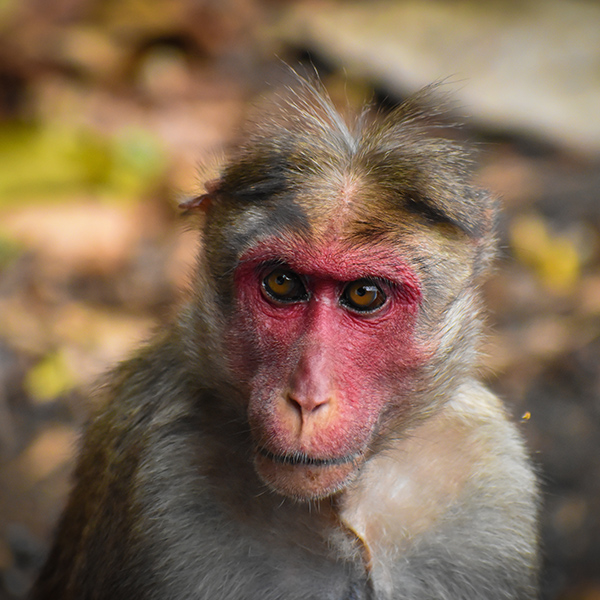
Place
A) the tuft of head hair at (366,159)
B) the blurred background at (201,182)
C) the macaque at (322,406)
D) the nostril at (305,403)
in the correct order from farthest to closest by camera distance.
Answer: the blurred background at (201,182) → the tuft of head hair at (366,159) → the macaque at (322,406) → the nostril at (305,403)

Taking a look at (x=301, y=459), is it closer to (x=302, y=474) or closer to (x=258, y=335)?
(x=302, y=474)

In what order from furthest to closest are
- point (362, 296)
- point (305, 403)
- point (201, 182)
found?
point (201, 182) → point (362, 296) → point (305, 403)

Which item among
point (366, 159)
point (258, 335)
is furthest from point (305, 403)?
point (366, 159)

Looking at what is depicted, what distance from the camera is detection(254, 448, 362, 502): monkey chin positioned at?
98.7 inches

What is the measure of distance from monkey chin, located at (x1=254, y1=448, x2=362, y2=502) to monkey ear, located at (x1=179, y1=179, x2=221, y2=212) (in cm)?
92

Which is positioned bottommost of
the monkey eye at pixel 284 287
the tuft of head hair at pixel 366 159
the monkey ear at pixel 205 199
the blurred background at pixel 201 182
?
the blurred background at pixel 201 182

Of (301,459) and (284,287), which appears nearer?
(301,459)

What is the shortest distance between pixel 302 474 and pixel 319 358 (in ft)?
1.11

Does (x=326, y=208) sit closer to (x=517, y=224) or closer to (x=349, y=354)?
(x=349, y=354)

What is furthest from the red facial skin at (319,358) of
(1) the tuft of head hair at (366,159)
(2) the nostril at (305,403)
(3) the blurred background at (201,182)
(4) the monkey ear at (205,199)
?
(3) the blurred background at (201,182)

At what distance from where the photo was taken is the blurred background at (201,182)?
16.0ft

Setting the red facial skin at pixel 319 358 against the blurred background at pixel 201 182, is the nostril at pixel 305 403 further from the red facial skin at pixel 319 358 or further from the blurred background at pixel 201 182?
the blurred background at pixel 201 182

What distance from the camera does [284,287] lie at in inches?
106

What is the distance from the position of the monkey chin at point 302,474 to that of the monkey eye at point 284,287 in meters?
0.47
